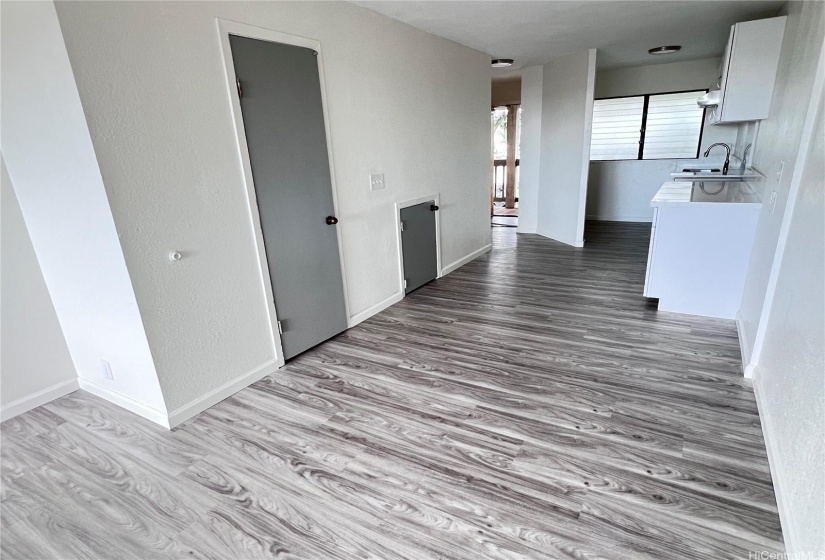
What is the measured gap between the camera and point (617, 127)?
23.0 feet

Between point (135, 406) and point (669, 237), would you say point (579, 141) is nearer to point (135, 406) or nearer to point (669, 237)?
point (669, 237)

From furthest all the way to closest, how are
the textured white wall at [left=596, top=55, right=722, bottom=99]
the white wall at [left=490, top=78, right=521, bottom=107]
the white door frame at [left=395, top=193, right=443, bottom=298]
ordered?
the white wall at [left=490, top=78, right=521, bottom=107]
the textured white wall at [left=596, top=55, right=722, bottom=99]
the white door frame at [left=395, top=193, right=443, bottom=298]

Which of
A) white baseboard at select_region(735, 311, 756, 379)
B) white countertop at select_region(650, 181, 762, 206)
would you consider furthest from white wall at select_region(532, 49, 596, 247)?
white baseboard at select_region(735, 311, 756, 379)

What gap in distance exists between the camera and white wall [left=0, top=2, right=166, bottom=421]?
1865mm

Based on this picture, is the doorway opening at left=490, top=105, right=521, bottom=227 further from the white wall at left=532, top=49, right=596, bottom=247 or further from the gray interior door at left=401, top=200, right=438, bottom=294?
the gray interior door at left=401, top=200, right=438, bottom=294

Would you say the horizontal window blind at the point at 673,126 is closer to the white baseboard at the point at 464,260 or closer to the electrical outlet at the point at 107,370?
the white baseboard at the point at 464,260

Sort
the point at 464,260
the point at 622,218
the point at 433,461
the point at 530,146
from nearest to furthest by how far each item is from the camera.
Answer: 1. the point at 433,461
2. the point at 464,260
3. the point at 530,146
4. the point at 622,218

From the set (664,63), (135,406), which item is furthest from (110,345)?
(664,63)

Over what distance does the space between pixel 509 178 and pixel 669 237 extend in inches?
253

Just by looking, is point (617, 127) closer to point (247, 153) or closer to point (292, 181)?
point (292, 181)

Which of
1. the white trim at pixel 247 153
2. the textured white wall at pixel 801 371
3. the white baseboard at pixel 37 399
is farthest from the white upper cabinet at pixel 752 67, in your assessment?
the white baseboard at pixel 37 399

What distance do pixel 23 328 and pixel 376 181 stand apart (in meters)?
2.59

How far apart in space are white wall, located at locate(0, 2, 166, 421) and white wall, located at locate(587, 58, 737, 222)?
23.7ft

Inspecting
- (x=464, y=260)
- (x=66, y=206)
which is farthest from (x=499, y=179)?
(x=66, y=206)
